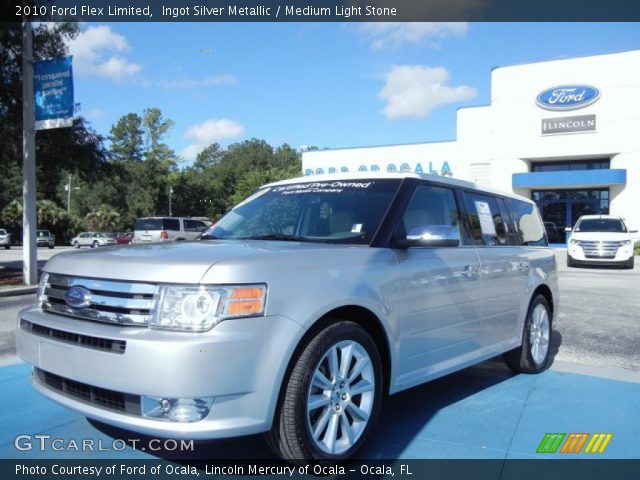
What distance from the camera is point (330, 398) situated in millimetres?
3289

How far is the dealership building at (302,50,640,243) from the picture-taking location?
103 ft

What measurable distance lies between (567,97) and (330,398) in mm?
33978

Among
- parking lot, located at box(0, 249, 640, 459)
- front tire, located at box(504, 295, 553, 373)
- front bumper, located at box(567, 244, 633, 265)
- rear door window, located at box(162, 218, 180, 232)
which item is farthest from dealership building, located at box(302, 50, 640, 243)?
front tire, located at box(504, 295, 553, 373)

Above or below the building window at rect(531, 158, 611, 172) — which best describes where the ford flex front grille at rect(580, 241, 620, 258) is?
below

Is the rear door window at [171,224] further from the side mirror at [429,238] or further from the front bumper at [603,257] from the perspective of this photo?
the side mirror at [429,238]

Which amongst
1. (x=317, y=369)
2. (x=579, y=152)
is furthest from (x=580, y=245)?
(x=317, y=369)

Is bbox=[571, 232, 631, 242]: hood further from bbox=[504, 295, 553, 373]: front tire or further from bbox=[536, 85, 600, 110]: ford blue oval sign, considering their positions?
bbox=[536, 85, 600, 110]: ford blue oval sign

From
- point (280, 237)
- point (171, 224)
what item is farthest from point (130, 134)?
point (280, 237)

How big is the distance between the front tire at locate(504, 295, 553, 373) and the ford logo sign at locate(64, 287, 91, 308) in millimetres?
4020

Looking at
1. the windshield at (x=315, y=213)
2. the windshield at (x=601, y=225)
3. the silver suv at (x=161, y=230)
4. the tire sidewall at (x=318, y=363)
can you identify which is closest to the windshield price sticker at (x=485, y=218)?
the windshield at (x=315, y=213)

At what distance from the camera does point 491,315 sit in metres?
4.81

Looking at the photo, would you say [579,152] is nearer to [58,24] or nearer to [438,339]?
[58,24]

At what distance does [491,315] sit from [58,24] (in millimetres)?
14829

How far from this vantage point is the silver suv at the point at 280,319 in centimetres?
283
